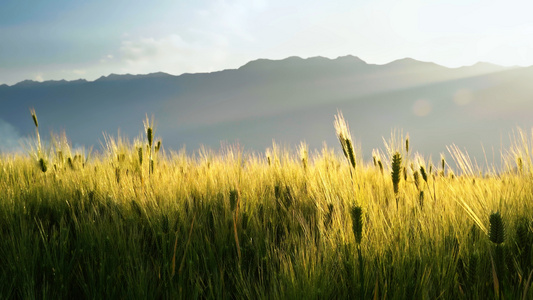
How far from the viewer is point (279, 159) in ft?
13.5

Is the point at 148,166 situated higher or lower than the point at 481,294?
higher

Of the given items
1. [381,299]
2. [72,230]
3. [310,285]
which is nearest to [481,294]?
[381,299]

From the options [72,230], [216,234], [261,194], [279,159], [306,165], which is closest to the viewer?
[216,234]

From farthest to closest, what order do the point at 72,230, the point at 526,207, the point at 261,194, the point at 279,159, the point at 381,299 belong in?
the point at 279,159
the point at 261,194
the point at 72,230
the point at 526,207
the point at 381,299

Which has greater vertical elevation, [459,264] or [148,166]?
[148,166]

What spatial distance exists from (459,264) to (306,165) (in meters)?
2.15

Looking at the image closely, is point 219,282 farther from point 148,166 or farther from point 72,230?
point 148,166

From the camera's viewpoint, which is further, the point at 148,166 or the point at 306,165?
the point at 306,165

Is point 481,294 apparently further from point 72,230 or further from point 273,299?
point 72,230

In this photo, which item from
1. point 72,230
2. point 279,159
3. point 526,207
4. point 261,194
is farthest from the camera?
point 279,159

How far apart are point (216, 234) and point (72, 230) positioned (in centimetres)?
94

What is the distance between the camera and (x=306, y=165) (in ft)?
12.2

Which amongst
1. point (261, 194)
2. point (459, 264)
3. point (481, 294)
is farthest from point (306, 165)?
point (481, 294)

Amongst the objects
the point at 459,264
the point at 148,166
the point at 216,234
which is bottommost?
the point at 459,264
